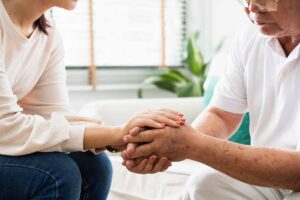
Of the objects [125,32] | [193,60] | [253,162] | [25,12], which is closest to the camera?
[253,162]

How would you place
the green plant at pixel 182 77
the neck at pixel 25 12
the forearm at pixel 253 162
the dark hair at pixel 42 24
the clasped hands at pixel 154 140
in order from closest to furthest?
the forearm at pixel 253 162
the clasped hands at pixel 154 140
the neck at pixel 25 12
the dark hair at pixel 42 24
the green plant at pixel 182 77

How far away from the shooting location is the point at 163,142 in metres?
1.13

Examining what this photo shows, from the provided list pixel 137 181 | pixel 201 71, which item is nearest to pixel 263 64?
pixel 137 181

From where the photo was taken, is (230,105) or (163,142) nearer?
(163,142)

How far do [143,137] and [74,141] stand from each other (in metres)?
0.19

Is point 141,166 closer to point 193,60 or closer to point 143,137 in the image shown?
point 143,137

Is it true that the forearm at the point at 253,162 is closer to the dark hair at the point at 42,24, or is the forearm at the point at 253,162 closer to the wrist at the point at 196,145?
the wrist at the point at 196,145

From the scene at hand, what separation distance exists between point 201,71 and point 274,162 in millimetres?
1942

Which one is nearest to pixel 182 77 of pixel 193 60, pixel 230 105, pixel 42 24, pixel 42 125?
pixel 193 60

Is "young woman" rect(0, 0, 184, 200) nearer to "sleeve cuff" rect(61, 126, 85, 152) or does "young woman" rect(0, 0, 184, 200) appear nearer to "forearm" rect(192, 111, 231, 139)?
"sleeve cuff" rect(61, 126, 85, 152)

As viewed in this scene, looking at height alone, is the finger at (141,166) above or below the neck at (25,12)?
below

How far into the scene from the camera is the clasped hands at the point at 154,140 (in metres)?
1.12

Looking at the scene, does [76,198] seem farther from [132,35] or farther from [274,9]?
[132,35]

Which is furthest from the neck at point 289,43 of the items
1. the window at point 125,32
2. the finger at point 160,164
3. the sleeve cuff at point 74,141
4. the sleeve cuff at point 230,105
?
the window at point 125,32
